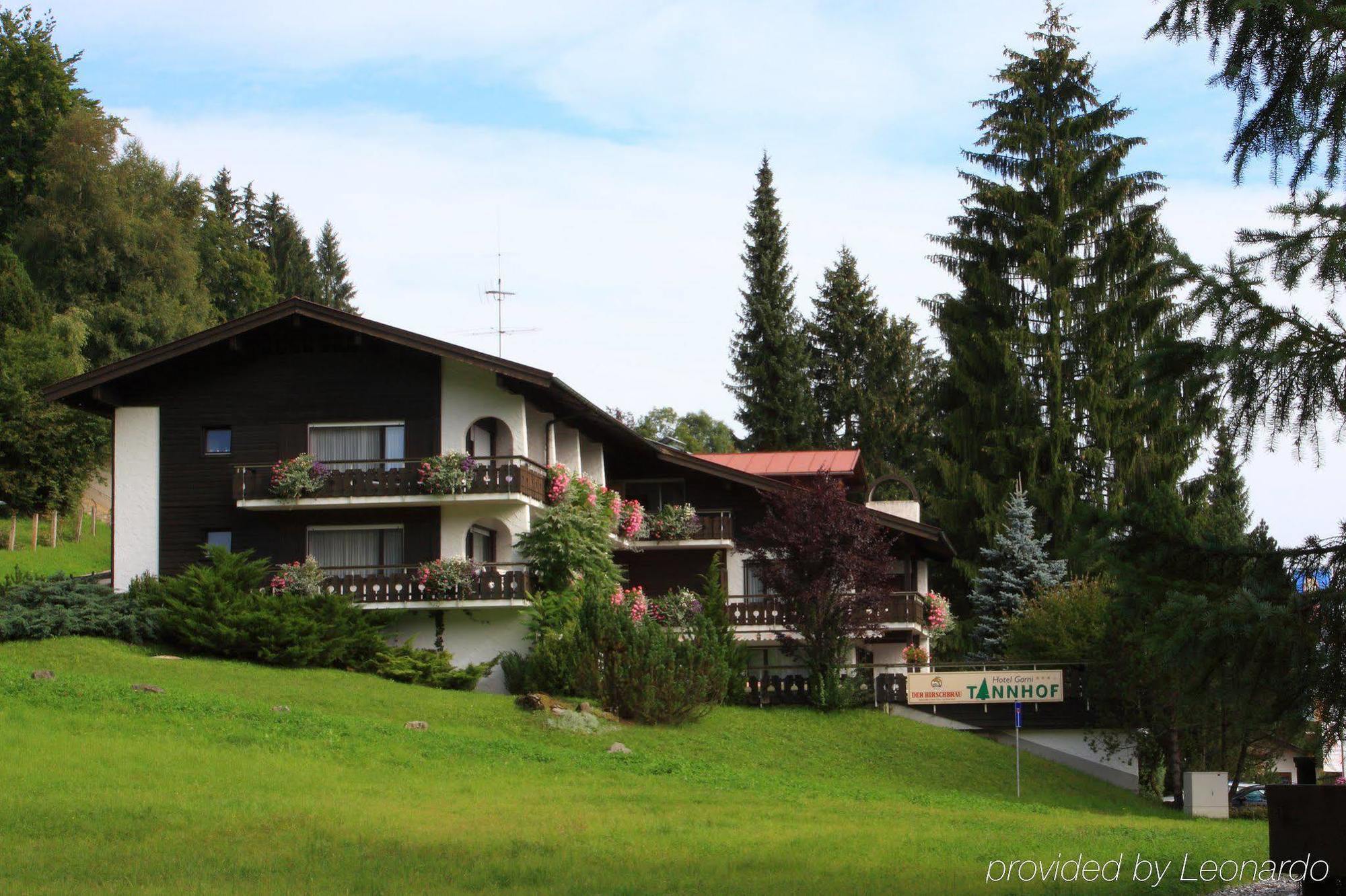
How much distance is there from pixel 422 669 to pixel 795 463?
1701cm

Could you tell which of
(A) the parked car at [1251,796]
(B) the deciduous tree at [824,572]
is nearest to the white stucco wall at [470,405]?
(B) the deciduous tree at [824,572]

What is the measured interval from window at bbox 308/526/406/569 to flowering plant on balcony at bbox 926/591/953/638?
Answer: 14.7 meters

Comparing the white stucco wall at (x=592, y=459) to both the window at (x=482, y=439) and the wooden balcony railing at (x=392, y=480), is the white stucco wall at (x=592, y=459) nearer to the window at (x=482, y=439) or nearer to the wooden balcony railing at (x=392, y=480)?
the window at (x=482, y=439)

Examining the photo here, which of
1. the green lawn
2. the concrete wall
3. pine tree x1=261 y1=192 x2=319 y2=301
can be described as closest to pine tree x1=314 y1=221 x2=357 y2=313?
pine tree x1=261 y1=192 x2=319 y2=301

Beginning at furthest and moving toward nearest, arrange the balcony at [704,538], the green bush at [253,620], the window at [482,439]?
1. the balcony at [704,538]
2. the window at [482,439]
3. the green bush at [253,620]

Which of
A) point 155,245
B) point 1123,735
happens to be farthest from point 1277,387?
point 155,245

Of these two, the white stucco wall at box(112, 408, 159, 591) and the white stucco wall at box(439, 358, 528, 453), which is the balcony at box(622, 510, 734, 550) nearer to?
the white stucco wall at box(439, 358, 528, 453)

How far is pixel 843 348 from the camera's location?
217ft

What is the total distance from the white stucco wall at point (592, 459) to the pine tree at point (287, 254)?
4918cm

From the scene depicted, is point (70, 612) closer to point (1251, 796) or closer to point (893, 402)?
point (1251, 796)

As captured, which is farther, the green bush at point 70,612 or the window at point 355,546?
the window at point 355,546

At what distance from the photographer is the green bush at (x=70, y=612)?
102 ft

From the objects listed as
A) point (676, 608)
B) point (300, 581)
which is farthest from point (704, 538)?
point (300, 581)

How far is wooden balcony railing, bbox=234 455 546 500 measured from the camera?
35.1 m
